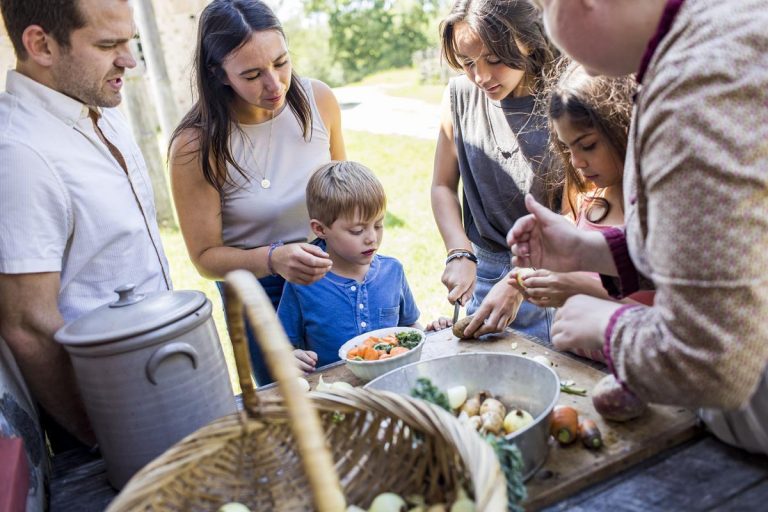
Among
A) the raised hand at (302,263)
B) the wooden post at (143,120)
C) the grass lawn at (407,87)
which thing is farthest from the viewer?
the grass lawn at (407,87)

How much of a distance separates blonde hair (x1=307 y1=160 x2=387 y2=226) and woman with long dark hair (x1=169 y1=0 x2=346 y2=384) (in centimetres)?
15

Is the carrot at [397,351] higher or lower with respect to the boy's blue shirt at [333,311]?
higher

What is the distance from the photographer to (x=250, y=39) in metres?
2.20

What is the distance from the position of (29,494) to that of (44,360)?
14.7 inches

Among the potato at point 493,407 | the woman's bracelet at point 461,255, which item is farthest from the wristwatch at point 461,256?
the potato at point 493,407

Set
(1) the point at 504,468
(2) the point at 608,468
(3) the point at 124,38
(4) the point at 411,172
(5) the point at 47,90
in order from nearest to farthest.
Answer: (1) the point at 504,468 < (2) the point at 608,468 < (5) the point at 47,90 < (3) the point at 124,38 < (4) the point at 411,172

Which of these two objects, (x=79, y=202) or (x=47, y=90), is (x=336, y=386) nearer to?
(x=79, y=202)

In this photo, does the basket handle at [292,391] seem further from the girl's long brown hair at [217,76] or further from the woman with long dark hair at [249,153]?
the girl's long brown hair at [217,76]

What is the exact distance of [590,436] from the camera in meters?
1.30

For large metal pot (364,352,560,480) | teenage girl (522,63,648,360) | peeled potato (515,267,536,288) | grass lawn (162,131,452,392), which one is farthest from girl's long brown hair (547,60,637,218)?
grass lawn (162,131,452,392)

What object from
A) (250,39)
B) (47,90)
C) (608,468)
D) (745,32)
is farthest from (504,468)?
(250,39)

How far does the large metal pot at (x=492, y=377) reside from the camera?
4.57 feet

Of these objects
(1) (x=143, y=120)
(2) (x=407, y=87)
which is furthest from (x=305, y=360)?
(2) (x=407, y=87)

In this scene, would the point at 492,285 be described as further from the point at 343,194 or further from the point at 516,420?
the point at 516,420
